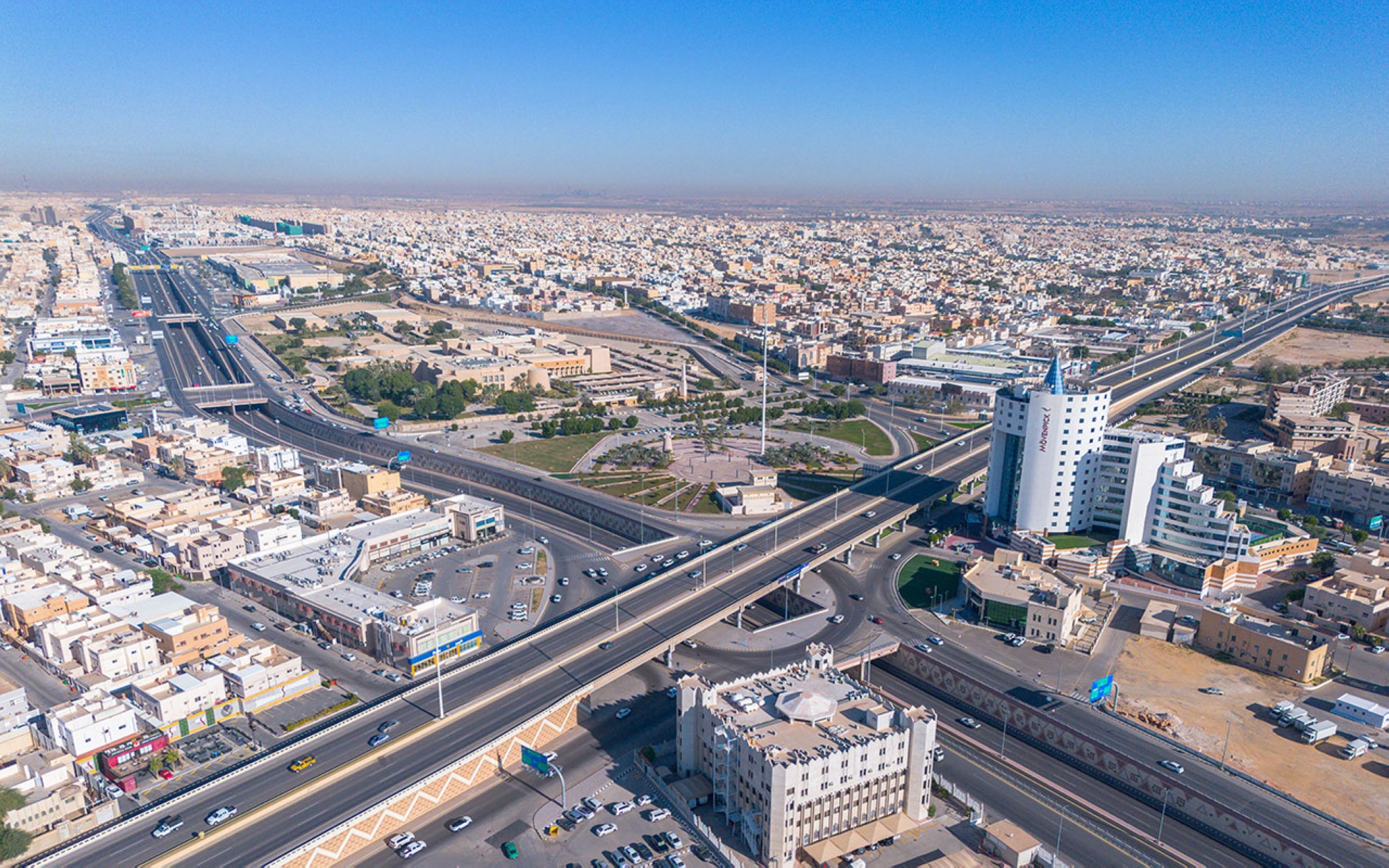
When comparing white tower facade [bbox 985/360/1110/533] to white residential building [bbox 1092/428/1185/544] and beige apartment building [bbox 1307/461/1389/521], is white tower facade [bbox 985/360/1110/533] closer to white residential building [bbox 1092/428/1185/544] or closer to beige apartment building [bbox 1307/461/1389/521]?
white residential building [bbox 1092/428/1185/544]

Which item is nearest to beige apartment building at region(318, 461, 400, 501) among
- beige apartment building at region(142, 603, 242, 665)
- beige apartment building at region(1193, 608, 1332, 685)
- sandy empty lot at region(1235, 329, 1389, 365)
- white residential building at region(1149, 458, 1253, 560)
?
beige apartment building at region(142, 603, 242, 665)

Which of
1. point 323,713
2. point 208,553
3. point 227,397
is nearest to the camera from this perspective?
point 323,713

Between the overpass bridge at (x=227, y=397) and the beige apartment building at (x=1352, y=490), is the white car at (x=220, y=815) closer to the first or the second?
the beige apartment building at (x=1352, y=490)

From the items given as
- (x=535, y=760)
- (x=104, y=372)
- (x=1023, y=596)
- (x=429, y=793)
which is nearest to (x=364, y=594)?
(x=429, y=793)

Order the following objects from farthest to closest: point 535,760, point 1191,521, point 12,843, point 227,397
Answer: point 227,397
point 1191,521
point 535,760
point 12,843

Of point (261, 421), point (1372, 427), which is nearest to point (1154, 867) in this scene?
point (1372, 427)

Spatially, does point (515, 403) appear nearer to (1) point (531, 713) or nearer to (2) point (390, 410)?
(2) point (390, 410)

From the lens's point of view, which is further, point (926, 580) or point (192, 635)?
point (926, 580)
